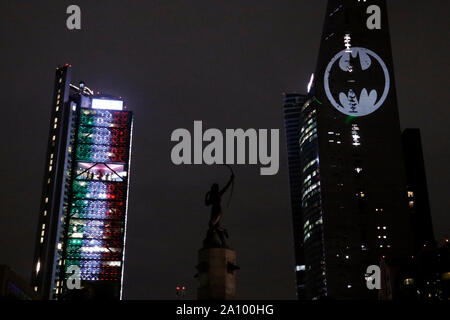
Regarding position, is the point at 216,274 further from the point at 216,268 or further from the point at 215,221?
the point at 215,221

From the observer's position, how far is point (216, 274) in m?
34.8

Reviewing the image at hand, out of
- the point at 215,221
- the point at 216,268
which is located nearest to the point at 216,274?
the point at 216,268

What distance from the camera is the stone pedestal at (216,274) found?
114ft

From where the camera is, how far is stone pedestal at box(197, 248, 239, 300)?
34656 mm

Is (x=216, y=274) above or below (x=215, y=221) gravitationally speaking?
below

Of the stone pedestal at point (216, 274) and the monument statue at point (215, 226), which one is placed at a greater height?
the monument statue at point (215, 226)

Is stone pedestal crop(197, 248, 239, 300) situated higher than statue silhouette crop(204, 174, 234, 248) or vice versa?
statue silhouette crop(204, 174, 234, 248)

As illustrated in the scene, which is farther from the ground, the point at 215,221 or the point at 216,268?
the point at 215,221

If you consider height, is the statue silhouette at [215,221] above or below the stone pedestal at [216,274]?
above
